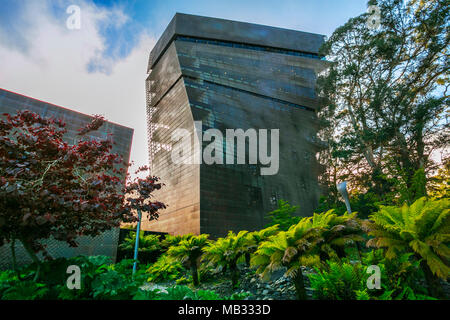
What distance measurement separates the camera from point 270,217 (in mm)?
15062

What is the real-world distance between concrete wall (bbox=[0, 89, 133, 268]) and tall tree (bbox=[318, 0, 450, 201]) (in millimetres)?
14506

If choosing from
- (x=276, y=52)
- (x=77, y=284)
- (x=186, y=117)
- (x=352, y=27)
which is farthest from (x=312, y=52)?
(x=77, y=284)

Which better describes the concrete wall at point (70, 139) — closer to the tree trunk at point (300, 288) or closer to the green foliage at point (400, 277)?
the tree trunk at point (300, 288)

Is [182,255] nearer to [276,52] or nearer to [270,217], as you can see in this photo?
[270,217]

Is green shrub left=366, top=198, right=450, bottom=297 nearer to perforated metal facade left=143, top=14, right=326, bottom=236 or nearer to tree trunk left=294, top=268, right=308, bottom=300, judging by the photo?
tree trunk left=294, top=268, right=308, bottom=300

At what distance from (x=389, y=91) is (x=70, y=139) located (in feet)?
64.0

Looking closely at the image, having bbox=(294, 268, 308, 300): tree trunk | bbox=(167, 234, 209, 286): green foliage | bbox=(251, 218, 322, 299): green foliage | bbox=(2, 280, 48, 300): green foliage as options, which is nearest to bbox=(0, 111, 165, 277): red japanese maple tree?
bbox=(2, 280, 48, 300): green foliage

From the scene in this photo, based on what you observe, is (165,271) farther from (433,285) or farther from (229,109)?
(229,109)

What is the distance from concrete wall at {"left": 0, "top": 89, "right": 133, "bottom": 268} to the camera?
7484 mm

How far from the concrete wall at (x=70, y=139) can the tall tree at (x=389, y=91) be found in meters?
14.5

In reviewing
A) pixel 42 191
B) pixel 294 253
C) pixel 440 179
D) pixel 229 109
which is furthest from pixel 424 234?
pixel 229 109
